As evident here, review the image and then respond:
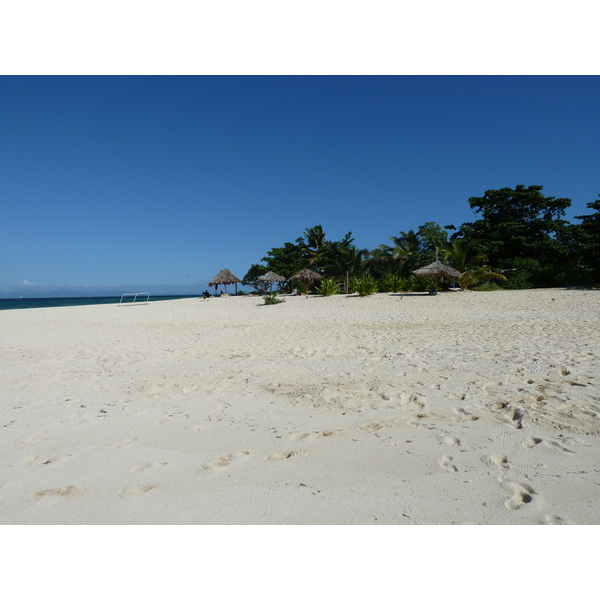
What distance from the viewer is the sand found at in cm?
188

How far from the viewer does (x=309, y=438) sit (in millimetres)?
2688

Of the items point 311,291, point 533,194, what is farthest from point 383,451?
point 533,194

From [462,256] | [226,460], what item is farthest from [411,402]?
[462,256]

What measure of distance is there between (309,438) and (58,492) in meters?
1.60

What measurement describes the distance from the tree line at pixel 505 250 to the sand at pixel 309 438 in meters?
17.8

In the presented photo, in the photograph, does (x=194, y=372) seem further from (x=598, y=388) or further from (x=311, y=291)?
(x=311, y=291)

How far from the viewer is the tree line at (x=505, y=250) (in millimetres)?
20125

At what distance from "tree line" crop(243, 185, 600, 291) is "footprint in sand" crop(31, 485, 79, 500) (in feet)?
71.1

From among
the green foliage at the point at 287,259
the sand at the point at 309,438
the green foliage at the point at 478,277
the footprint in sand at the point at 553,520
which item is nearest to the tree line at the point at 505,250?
the green foliage at the point at 478,277

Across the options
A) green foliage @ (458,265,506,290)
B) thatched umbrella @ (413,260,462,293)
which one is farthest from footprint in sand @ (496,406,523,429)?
green foliage @ (458,265,506,290)

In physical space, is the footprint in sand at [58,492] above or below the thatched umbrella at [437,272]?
below

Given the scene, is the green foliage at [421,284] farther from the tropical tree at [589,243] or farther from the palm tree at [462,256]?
the tropical tree at [589,243]

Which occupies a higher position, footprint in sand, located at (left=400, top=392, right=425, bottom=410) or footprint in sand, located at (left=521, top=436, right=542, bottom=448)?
footprint in sand, located at (left=400, top=392, right=425, bottom=410)

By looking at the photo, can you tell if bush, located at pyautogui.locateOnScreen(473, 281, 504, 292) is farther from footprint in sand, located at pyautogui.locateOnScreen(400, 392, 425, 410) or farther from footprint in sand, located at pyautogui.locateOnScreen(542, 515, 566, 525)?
footprint in sand, located at pyautogui.locateOnScreen(542, 515, 566, 525)
